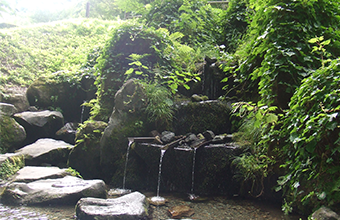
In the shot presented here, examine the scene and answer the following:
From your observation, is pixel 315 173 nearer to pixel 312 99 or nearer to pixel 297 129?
pixel 297 129

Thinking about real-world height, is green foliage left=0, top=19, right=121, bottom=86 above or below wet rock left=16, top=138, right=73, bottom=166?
above

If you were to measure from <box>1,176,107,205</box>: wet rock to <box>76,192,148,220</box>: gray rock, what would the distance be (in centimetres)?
50

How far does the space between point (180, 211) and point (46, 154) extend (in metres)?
3.77

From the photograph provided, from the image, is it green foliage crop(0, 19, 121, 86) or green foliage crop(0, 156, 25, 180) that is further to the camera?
green foliage crop(0, 19, 121, 86)

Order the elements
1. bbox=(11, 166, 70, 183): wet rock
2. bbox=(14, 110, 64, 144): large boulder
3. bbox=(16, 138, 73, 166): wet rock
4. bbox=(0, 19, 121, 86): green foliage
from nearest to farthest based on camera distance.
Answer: bbox=(11, 166, 70, 183): wet rock → bbox=(16, 138, 73, 166): wet rock → bbox=(14, 110, 64, 144): large boulder → bbox=(0, 19, 121, 86): green foliage

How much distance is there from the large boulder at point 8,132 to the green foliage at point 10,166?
1.51 metres

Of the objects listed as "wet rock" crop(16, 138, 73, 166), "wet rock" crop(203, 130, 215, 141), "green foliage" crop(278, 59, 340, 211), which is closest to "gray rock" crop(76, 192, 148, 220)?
"wet rock" crop(203, 130, 215, 141)

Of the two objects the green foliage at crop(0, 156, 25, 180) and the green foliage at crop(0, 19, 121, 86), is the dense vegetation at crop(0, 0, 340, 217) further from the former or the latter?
the green foliage at crop(0, 19, 121, 86)

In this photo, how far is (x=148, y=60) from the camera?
20.8ft

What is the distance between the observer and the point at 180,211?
381 cm

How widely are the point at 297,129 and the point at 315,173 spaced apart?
540 mm

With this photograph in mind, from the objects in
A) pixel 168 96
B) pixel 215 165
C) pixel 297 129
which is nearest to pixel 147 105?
pixel 168 96

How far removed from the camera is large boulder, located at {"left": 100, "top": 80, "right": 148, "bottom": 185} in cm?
540

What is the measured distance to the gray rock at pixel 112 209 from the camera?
3.29 meters
